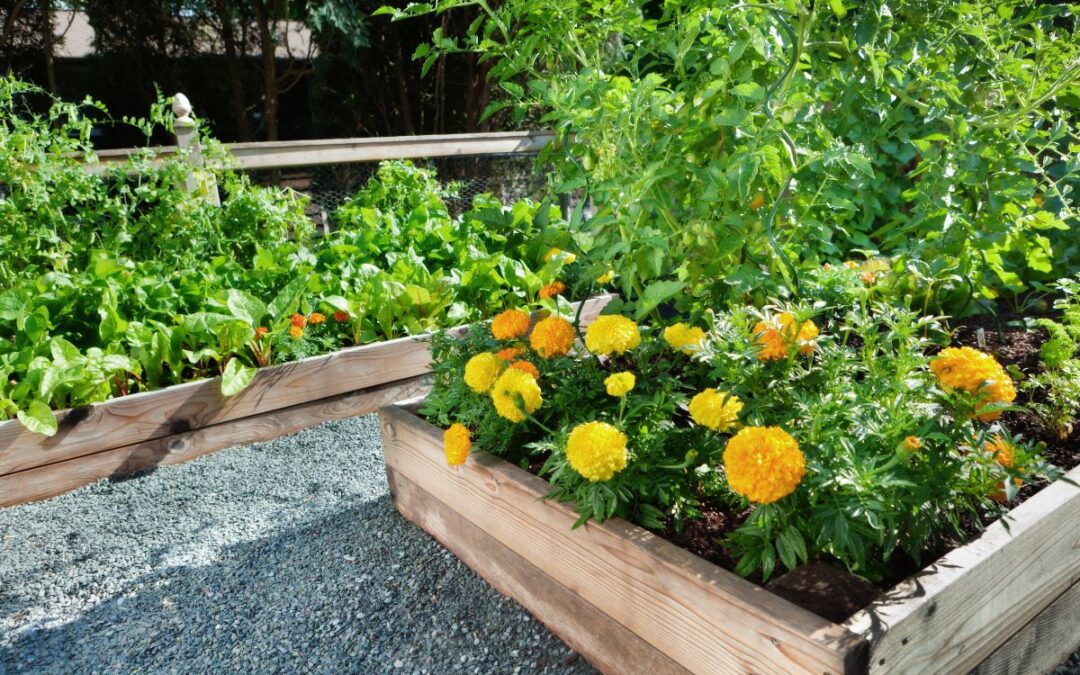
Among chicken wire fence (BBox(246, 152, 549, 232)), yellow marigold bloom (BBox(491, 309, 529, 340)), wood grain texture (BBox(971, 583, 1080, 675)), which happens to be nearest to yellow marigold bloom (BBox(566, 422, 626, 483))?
yellow marigold bloom (BBox(491, 309, 529, 340))

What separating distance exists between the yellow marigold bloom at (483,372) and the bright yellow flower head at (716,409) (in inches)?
18.6

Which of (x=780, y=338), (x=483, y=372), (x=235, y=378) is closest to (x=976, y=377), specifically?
(x=780, y=338)

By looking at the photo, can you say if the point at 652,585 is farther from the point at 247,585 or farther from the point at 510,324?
the point at 247,585

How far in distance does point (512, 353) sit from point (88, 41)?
10732mm

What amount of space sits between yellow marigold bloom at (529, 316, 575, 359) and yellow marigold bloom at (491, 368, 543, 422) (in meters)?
0.17

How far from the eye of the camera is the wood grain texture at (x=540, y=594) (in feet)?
4.23

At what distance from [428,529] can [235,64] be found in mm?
8356

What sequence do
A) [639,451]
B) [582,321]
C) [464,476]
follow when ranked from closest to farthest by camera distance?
[639,451] < [464,476] < [582,321]

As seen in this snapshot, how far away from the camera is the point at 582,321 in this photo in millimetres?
3229

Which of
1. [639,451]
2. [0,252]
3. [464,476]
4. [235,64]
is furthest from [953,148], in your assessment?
[235,64]

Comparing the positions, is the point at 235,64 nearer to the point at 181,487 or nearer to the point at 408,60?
the point at 408,60

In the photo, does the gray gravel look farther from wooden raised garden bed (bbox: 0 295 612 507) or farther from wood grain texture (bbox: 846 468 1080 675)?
wood grain texture (bbox: 846 468 1080 675)

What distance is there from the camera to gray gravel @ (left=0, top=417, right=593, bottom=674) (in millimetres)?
1562

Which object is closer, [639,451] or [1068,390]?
[639,451]
